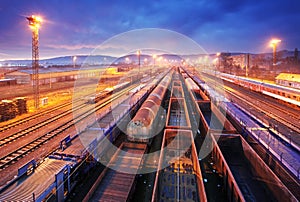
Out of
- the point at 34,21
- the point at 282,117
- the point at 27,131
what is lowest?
the point at 27,131

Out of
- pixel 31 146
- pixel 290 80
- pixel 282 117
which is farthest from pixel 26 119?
pixel 290 80

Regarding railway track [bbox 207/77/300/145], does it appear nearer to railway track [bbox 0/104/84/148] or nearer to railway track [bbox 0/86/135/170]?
railway track [bbox 0/86/135/170]

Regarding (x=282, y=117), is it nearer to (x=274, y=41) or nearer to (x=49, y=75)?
(x=274, y=41)

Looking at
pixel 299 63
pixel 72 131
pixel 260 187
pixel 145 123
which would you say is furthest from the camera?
pixel 299 63

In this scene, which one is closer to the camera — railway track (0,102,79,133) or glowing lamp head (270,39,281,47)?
railway track (0,102,79,133)

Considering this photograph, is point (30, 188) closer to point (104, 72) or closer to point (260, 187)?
point (260, 187)

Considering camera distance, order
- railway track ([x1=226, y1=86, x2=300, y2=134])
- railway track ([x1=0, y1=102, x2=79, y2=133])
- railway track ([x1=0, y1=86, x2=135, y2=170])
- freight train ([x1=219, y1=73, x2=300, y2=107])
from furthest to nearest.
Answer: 1. freight train ([x1=219, y1=73, x2=300, y2=107])
2. railway track ([x1=0, y1=102, x2=79, y2=133])
3. railway track ([x1=226, y1=86, x2=300, y2=134])
4. railway track ([x1=0, y1=86, x2=135, y2=170])

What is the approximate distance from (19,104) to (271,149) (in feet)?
48.5

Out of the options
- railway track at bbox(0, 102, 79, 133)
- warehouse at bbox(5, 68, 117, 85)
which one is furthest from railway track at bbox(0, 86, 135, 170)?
warehouse at bbox(5, 68, 117, 85)

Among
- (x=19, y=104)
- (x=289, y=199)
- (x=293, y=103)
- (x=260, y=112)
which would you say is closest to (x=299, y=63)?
(x=293, y=103)

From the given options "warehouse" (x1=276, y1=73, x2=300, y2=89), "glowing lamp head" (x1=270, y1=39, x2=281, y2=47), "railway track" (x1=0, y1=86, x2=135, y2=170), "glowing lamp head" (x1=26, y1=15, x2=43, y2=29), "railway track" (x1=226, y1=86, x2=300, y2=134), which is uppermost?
"glowing lamp head" (x1=270, y1=39, x2=281, y2=47)

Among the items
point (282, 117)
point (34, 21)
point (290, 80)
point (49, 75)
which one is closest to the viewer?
point (282, 117)

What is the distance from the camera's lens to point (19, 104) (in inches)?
529

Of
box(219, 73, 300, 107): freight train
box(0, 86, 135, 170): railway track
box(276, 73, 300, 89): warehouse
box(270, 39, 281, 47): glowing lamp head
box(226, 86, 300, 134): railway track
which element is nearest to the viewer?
box(0, 86, 135, 170): railway track
